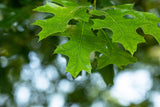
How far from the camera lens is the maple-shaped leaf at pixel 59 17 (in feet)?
3.29

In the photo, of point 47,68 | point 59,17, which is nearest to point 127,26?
point 59,17

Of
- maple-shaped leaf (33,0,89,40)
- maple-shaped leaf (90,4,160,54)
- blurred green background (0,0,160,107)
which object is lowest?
blurred green background (0,0,160,107)

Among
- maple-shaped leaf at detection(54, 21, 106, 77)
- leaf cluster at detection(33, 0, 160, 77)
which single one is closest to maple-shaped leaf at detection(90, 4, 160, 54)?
leaf cluster at detection(33, 0, 160, 77)

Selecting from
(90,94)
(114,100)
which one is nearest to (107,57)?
(90,94)

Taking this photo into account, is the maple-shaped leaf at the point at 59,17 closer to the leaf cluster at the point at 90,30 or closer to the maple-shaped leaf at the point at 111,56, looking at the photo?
the leaf cluster at the point at 90,30

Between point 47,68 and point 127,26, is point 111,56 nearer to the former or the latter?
point 127,26

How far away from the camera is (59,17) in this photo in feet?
3.62

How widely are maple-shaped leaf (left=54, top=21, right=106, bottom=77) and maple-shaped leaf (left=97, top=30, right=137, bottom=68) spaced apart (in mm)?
83

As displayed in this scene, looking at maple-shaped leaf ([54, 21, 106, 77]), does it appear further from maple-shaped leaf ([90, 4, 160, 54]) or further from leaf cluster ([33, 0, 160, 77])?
maple-shaped leaf ([90, 4, 160, 54])

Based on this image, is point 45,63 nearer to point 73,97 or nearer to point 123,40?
point 73,97

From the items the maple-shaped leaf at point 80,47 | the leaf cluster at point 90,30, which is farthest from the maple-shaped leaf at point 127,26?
the maple-shaped leaf at point 80,47

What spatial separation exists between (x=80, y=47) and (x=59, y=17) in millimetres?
166

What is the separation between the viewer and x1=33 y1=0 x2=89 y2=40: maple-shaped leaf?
1.00 meters

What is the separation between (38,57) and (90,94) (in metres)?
1.41
